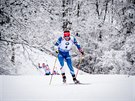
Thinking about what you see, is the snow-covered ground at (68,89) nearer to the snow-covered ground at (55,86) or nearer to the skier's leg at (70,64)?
the snow-covered ground at (55,86)

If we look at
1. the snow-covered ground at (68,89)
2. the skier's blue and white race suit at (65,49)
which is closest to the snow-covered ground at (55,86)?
the snow-covered ground at (68,89)

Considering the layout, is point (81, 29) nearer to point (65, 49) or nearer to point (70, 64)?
point (65, 49)

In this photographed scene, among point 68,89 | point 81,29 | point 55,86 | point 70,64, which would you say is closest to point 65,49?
point 70,64

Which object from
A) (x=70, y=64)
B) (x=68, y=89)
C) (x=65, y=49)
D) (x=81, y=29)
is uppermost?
(x=81, y=29)

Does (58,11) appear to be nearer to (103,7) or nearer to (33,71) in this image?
(103,7)

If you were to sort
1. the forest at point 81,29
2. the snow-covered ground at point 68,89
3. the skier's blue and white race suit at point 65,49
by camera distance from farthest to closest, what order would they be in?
1. the forest at point 81,29
2. the skier's blue and white race suit at point 65,49
3. the snow-covered ground at point 68,89

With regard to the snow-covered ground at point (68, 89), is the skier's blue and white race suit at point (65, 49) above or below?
above

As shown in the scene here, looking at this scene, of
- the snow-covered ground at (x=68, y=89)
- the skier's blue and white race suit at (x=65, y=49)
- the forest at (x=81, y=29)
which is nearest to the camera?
the snow-covered ground at (x=68, y=89)

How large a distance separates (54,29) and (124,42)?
1.28 meters

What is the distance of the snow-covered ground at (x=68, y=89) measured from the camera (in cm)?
325

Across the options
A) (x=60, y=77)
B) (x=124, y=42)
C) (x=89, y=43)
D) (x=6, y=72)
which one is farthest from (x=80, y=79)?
(x=6, y=72)

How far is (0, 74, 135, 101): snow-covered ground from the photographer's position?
10.7 ft

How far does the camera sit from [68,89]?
3613 millimetres

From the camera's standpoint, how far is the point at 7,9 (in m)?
4.69
